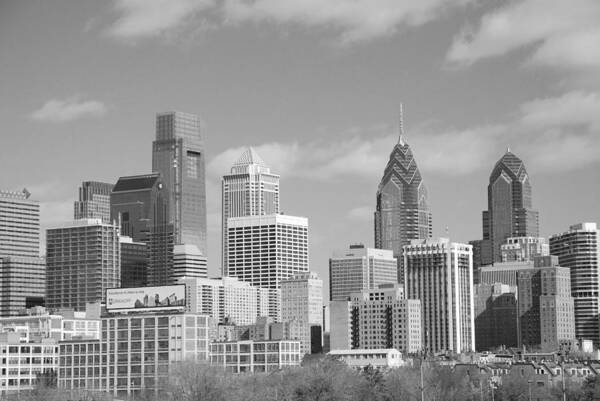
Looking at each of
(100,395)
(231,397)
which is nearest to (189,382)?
(231,397)

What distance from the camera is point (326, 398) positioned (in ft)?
628

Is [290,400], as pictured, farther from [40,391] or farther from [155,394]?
[40,391]

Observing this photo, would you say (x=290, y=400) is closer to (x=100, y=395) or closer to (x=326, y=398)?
(x=326, y=398)

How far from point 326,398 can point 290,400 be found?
17.6 feet

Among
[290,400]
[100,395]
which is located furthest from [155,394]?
[290,400]

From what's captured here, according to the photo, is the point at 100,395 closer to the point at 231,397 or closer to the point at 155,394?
the point at 155,394

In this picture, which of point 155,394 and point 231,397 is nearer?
point 231,397

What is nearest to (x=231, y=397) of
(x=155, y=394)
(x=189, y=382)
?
(x=189, y=382)

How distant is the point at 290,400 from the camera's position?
190125mm

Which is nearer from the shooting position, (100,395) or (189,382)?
(189,382)

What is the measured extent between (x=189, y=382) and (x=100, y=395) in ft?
66.2

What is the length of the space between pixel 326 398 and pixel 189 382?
21.7m

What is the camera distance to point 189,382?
7156 inches

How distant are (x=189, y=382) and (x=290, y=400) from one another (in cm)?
1657
